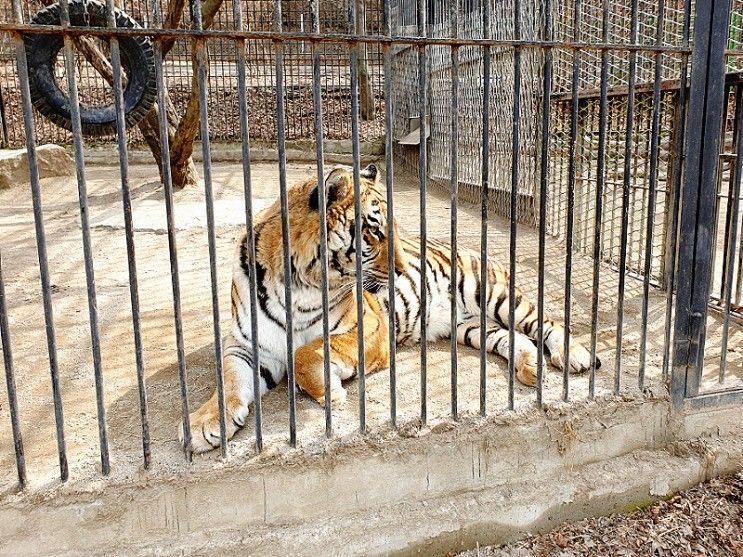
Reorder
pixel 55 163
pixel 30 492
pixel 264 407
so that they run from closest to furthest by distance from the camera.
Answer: pixel 30 492, pixel 264 407, pixel 55 163

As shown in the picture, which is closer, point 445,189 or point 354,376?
point 354,376

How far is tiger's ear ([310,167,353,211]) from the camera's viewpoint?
8.78 feet

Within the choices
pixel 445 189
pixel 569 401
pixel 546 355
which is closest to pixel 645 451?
pixel 569 401

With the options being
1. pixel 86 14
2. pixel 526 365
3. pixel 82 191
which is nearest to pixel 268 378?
pixel 526 365

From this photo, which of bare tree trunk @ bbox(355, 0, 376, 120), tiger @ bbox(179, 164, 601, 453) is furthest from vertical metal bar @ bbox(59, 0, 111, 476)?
bare tree trunk @ bbox(355, 0, 376, 120)

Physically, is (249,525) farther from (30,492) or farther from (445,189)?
(445,189)

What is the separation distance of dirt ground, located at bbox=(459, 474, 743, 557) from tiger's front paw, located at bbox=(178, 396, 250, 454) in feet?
3.16

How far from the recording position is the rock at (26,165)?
8495 millimetres

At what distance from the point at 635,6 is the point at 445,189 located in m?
6.65

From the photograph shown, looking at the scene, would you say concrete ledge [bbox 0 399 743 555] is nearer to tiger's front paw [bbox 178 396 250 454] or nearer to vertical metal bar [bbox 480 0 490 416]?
tiger's front paw [bbox 178 396 250 454]

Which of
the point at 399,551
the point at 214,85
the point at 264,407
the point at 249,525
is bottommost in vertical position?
the point at 399,551

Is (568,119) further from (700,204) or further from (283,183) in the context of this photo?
(283,183)

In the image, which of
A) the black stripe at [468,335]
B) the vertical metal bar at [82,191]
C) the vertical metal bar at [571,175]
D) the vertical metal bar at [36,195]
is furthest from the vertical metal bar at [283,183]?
the black stripe at [468,335]

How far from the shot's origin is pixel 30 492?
2.09 metres
